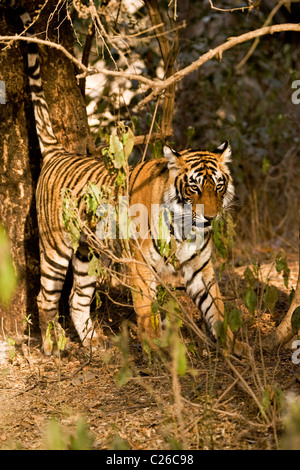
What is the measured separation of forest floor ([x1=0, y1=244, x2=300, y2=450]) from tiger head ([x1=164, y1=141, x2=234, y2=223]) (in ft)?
2.83

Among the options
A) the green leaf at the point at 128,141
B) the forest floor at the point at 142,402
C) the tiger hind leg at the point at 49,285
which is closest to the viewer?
the forest floor at the point at 142,402

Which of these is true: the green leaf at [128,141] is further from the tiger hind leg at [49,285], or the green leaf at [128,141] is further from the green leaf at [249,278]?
the tiger hind leg at [49,285]

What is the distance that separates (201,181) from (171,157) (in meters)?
0.25

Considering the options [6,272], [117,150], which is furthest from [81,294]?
[117,150]

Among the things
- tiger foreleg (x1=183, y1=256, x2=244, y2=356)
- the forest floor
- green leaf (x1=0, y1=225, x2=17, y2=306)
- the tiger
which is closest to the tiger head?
the tiger

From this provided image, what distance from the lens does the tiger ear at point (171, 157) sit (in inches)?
174

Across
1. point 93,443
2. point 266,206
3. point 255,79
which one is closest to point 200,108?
point 266,206

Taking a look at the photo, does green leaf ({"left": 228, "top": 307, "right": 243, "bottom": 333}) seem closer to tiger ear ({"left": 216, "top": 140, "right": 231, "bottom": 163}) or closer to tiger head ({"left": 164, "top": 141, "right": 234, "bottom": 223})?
tiger head ({"left": 164, "top": 141, "right": 234, "bottom": 223})

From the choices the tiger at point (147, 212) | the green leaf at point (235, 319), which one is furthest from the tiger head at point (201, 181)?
the green leaf at point (235, 319)

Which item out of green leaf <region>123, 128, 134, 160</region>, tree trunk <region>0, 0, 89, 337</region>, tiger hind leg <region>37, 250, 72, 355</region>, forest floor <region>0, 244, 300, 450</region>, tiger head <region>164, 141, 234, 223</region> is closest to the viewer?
forest floor <region>0, 244, 300, 450</region>

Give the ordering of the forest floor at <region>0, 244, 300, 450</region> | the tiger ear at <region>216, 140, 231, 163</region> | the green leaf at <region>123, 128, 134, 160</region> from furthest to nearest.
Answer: the tiger ear at <region>216, 140, 231, 163</region>
the green leaf at <region>123, 128, 134, 160</region>
the forest floor at <region>0, 244, 300, 450</region>

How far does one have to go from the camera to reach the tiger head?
171 inches

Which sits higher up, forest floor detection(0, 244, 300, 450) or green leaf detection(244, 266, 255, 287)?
green leaf detection(244, 266, 255, 287)

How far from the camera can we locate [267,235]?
7785 millimetres
